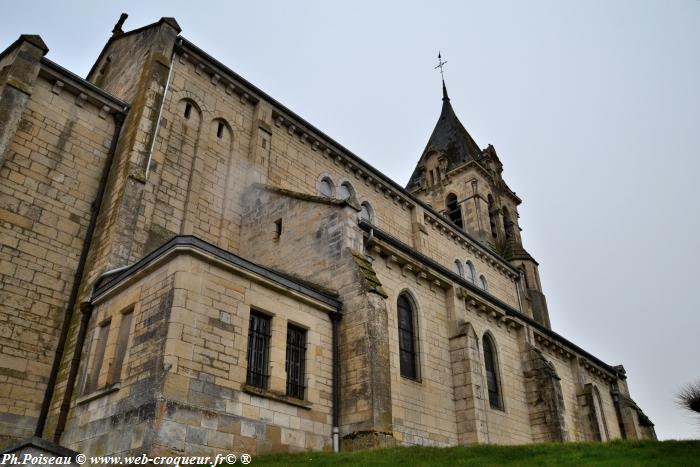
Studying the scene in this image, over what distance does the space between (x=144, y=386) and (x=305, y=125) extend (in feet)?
44.0

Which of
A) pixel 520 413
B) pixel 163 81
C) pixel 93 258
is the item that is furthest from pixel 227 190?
pixel 520 413

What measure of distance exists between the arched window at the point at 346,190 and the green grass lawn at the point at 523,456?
13.3 meters

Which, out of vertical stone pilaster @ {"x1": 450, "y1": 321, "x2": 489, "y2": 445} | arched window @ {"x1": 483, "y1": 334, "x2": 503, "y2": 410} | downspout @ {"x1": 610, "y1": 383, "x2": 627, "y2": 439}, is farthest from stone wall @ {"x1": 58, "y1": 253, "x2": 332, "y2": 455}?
downspout @ {"x1": 610, "y1": 383, "x2": 627, "y2": 439}

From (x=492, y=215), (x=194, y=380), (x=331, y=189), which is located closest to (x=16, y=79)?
(x=194, y=380)

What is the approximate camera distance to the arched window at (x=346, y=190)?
74.4ft

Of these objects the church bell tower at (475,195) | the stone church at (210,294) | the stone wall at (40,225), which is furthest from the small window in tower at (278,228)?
the church bell tower at (475,195)

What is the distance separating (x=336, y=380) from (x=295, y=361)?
3.74ft

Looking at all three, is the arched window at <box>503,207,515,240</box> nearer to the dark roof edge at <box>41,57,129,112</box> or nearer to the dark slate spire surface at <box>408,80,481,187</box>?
the dark slate spire surface at <box>408,80,481,187</box>

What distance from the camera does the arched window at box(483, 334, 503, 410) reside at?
18505 mm

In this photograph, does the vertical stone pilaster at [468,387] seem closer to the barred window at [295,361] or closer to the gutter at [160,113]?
the barred window at [295,361]

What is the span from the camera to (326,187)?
2191 cm

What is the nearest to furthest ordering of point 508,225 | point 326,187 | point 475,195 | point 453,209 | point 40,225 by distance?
point 40,225, point 326,187, point 475,195, point 453,209, point 508,225

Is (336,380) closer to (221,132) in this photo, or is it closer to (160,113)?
(160,113)

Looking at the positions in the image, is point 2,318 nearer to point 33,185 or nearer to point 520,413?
point 33,185
